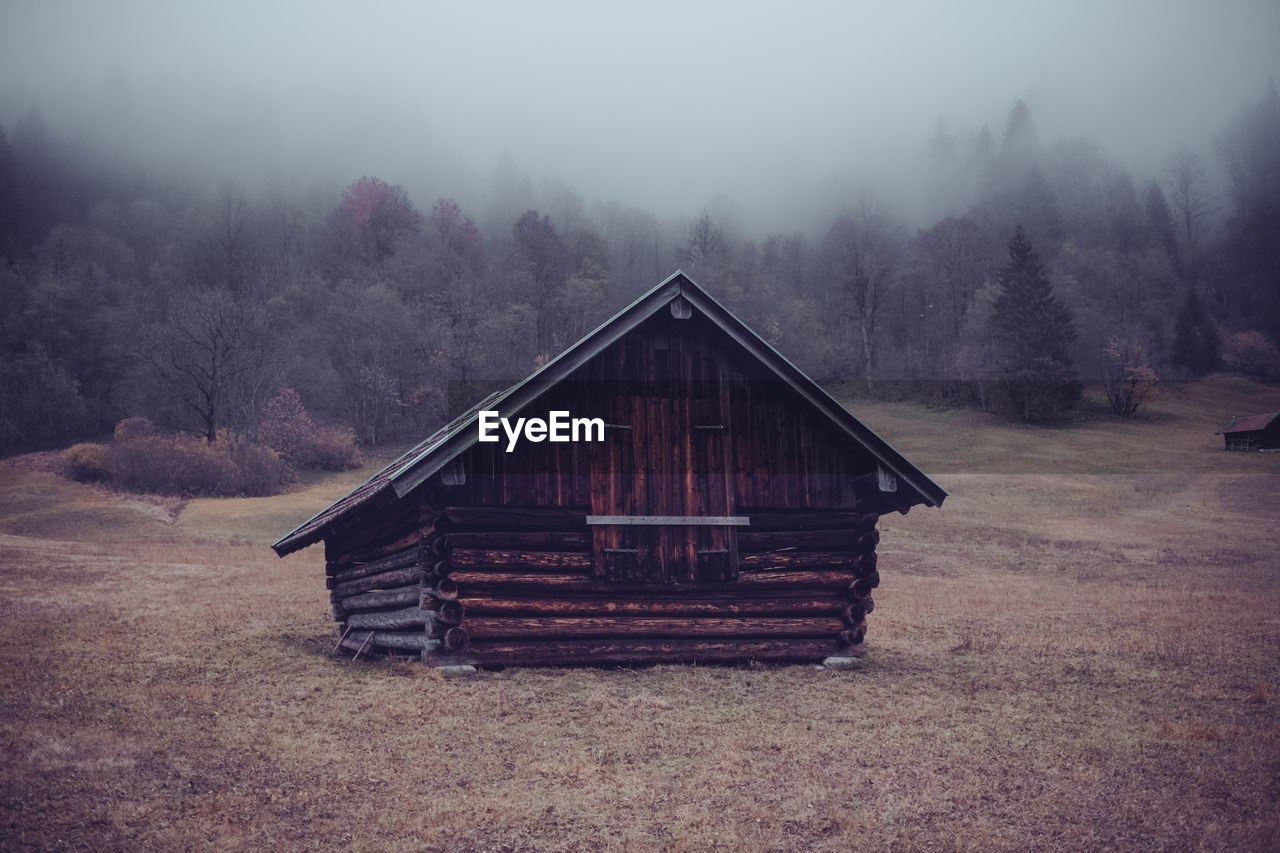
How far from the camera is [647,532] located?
43.9 feet

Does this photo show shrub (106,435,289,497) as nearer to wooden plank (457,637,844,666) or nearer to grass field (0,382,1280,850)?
grass field (0,382,1280,850)

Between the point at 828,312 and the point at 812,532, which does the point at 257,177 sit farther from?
the point at 812,532

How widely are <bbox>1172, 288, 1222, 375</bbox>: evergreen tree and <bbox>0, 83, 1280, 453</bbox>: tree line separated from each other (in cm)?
23

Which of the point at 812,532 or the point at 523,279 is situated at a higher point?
the point at 523,279

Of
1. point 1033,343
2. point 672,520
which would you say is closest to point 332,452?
point 672,520

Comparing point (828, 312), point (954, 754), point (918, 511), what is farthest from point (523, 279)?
point (954, 754)

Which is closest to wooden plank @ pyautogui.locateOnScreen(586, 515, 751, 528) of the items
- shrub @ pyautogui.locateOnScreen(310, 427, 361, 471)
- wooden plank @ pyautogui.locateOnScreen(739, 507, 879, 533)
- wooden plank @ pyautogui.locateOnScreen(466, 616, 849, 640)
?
wooden plank @ pyautogui.locateOnScreen(739, 507, 879, 533)

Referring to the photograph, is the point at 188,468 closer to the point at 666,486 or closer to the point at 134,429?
the point at 134,429

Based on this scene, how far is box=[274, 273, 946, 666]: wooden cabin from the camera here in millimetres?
12859

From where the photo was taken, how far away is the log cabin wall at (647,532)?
1288 centimetres

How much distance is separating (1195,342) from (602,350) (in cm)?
9082

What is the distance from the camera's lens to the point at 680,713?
10.8 metres

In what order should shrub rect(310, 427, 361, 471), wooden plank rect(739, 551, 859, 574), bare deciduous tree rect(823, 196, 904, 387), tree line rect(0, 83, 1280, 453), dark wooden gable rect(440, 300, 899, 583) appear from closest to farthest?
dark wooden gable rect(440, 300, 899, 583) < wooden plank rect(739, 551, 859, 574) < shrub rect(310, 427, 361, 471) < tree line rect(0, 83, 1280, 453) < bare deciduous tree rect(823, 196, 904, 387)

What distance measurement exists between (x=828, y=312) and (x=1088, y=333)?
26.9 m
